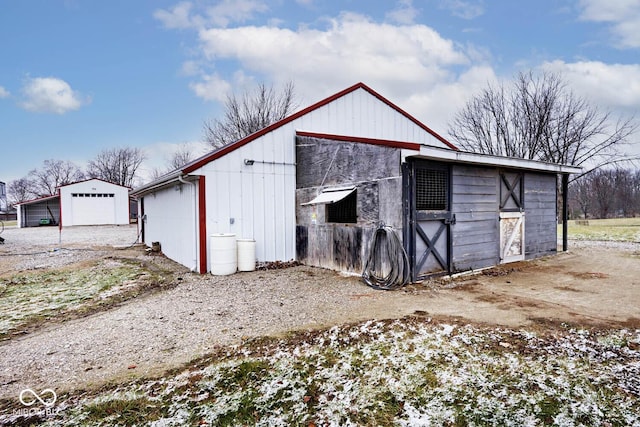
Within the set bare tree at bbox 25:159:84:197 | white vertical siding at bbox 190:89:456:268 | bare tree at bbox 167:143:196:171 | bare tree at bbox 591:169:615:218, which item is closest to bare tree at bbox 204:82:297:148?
bare tree at bbox 167:143:196:171

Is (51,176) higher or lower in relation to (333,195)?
higher

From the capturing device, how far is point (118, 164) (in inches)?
1774

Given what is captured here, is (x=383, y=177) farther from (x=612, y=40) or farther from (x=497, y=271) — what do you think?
(x=612, y=40)

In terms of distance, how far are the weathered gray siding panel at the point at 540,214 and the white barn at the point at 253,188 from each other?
450 centimetres

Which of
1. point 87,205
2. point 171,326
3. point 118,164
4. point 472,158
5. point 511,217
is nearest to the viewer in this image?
point 171,326

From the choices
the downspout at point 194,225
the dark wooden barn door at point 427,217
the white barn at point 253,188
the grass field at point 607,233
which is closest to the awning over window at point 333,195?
the dark wooden barn door at point 427,217

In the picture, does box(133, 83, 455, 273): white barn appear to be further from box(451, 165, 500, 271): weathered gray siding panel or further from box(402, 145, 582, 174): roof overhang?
box(451, 165, 500, 271): weathered gray siding panel

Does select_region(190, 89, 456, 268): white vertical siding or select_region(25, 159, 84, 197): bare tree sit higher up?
select_region(25, 159, 84, 197): bare tree

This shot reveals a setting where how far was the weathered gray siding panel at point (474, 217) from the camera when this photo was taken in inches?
255

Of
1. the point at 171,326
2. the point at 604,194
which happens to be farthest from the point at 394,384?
the point at 604,194

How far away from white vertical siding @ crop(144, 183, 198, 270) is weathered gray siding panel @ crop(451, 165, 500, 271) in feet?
17.5

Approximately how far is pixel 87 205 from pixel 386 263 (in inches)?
1101

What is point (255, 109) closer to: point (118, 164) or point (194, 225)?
point (194, 225)

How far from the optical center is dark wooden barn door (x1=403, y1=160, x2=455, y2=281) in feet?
18.9
